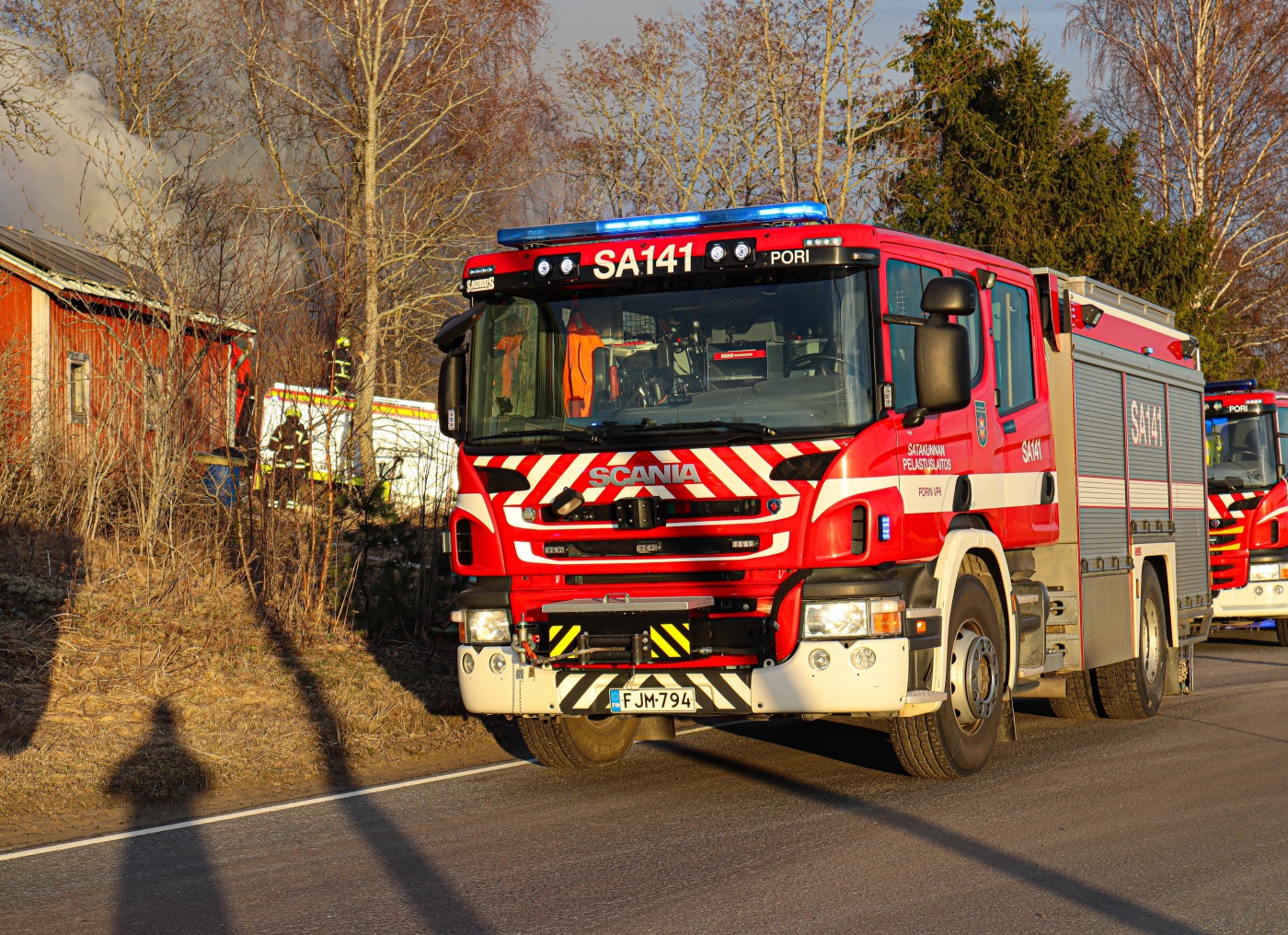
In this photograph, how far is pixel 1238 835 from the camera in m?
6.68

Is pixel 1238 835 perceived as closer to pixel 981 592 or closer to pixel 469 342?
pixel 981 592

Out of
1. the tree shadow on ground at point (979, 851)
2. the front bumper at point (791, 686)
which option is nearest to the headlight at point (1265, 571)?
the tree shadow on ground at point (979, 851)

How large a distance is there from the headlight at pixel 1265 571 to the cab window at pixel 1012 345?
8.28 meters

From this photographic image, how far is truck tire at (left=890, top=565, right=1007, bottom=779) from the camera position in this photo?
787cm

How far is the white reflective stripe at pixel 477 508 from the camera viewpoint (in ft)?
25.8

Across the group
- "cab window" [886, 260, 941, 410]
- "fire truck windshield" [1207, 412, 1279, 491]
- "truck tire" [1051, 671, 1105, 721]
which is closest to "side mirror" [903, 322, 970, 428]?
"cab window" [886, 260, 941, 410]

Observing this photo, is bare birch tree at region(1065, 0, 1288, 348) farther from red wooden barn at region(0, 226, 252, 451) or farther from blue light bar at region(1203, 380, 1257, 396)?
red wooden barn at region(0, 226, 252, 451)

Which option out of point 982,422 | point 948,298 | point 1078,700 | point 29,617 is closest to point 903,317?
point 948,298

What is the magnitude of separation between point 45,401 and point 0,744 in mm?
7550

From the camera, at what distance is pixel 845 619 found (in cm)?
715

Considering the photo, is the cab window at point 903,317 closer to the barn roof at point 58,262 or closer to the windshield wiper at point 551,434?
the windshield wiper at point 551,434

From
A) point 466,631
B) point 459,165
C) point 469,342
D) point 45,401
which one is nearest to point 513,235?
point 469,342

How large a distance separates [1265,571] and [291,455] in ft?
35.0

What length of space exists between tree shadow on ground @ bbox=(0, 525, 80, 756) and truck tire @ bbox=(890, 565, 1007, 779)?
17.2ft
